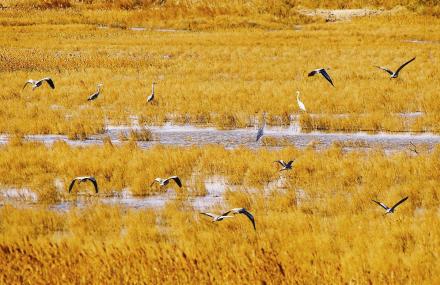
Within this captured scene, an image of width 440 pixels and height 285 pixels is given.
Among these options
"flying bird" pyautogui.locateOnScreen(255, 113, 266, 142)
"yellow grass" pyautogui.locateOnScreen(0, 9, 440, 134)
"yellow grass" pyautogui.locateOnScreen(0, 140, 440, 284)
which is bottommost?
"yellow grass" pyautogui.locateOnScreen(0, 9, 440, 134)

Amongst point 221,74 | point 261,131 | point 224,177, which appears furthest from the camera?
point 221,74

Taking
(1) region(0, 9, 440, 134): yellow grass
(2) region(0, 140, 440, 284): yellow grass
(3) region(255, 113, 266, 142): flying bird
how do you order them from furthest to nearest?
(1) region(0, 9, 440, 134): yellow grass
(3) region(255, 113, 266, 142): flying bird
(2) region(0, 140, 440, 284): yellow grass

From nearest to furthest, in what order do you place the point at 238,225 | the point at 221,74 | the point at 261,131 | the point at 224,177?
the point at 238,225, the point at 224,177, the point at 261,131, the point at 221,74

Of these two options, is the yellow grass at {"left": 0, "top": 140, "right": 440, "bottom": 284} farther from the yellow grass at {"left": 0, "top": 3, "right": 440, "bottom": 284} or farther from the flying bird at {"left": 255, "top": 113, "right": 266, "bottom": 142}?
the flying bird at {"left": 255, "top": 113, "right": 266, "bottom": 142}

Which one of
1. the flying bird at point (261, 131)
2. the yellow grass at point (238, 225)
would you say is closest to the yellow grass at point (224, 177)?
the yellow grass at point (238, 225)

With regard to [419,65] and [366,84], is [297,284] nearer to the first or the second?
[366,84]

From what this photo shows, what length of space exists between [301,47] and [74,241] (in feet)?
120

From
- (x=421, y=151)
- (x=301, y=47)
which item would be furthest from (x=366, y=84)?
(x=301, y=47)

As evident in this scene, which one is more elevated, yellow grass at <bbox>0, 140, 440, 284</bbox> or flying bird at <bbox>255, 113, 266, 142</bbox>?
yellow grass at <bbox>0, 140, 440, 284</bbox>

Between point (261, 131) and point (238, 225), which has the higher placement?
point (238, 225)

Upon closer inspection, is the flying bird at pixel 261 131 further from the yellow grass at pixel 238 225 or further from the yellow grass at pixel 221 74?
the yellow grass at pixel 238 225

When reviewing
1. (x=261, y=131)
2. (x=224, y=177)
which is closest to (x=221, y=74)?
(x=261, y=131)

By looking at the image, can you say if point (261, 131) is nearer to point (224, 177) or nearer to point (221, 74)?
point (224, 177)

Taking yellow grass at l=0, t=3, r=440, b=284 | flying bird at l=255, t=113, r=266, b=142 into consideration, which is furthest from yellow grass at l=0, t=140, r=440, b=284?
flying bird at l=255, t=113, r=266, b=142
